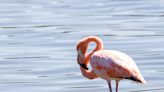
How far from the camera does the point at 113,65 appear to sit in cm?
1128

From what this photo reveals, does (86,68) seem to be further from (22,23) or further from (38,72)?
(22,23)

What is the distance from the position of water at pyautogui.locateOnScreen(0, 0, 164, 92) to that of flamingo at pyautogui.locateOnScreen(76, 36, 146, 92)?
1.75m

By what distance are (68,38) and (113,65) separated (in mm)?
7103

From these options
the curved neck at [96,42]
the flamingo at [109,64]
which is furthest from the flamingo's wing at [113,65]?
the curved neck at [96,42]

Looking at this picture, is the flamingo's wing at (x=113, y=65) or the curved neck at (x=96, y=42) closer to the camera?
the flamingo's wing at (x=113, y=65)

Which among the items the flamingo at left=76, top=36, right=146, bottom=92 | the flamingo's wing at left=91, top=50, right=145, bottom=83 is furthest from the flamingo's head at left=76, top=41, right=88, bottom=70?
the flamingo's wing at left=91, top=50, right=145, bottom=83

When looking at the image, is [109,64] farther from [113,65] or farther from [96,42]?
[96,42]

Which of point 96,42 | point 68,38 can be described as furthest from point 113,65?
point 68,38

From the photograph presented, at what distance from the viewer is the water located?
46.2ft

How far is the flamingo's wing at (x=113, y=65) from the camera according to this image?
1109 centimetres

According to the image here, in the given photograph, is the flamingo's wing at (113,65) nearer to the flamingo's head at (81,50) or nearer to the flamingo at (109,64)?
the flamingo at (109,64)

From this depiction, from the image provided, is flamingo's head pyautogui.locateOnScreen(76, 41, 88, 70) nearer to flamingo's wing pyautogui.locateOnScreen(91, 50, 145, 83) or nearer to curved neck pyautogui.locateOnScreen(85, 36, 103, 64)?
curved neck pyautogui.locateOnScreen(85, 36, 103, 64)

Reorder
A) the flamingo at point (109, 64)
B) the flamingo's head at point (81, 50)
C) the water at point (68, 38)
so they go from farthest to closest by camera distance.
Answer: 1. the water at point (68, 38)
2. the flamingo's head at point (81, 50)
3. the flamingo at point (109, 64)

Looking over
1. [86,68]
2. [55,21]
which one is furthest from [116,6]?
[86,68]
